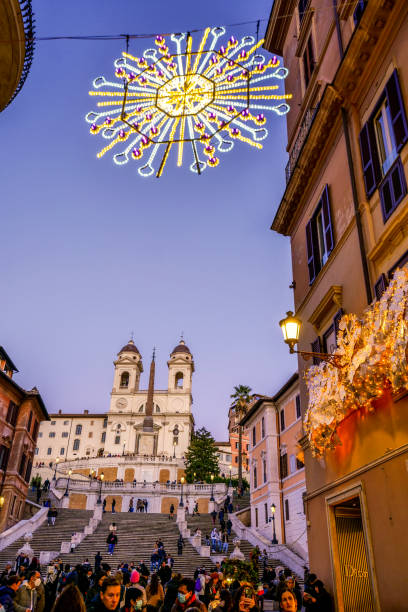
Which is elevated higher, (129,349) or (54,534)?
(129,349)

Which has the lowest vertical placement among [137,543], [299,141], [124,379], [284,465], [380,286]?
[137,543]

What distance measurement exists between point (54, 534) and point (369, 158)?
35.9m

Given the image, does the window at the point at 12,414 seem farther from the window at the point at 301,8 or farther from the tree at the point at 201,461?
the window at the point at 301,8

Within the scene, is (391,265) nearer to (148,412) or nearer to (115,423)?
(148,412)

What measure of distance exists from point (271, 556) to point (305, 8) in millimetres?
30056

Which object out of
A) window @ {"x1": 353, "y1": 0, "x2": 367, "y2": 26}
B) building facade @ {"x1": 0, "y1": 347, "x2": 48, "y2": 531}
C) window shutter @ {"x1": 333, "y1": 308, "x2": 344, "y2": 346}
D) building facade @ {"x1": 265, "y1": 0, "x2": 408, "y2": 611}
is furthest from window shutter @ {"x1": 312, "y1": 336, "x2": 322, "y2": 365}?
building facade @ {"x1": 0, "y1": 347, "x2": 48, "y2": 531}

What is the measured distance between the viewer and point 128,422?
9919cm

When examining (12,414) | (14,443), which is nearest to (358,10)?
(12,414)

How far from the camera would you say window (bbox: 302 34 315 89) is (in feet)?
57.8

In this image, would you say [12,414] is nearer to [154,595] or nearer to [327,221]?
[154,595]

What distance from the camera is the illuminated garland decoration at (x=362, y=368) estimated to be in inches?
325

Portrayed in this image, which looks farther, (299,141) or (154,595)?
(299,141)

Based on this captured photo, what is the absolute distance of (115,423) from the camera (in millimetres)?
99750

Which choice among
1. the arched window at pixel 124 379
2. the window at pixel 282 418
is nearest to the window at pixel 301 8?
the window at pixel 282 418
